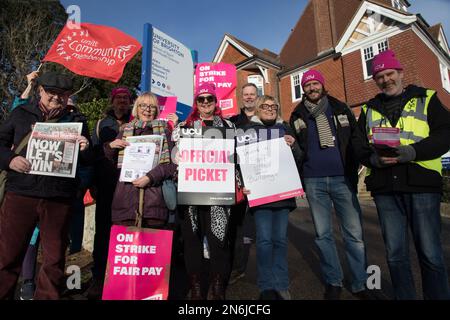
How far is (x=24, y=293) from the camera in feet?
11.1

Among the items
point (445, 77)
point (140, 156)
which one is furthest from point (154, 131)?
point (445, 77)

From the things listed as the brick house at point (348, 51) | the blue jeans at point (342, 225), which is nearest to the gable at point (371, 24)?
the brick house at point (348, 51)

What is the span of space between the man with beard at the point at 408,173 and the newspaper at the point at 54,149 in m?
2.73

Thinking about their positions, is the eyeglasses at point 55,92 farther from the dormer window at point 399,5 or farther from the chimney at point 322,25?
the dormer window at point 399,5

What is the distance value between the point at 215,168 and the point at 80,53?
9.60ft

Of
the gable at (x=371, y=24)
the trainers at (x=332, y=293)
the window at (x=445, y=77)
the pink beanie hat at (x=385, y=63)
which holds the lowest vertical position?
the trainers at (x=332, y=293)

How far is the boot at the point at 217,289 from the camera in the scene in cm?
300

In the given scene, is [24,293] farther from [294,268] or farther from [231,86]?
[231,86]

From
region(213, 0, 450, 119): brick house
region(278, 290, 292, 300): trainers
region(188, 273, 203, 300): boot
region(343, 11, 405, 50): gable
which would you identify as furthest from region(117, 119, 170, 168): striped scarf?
region(343, 11, 405, 50): gable

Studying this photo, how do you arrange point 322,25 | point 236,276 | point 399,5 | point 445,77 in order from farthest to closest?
point 399,5 → point 322,25 → point 445,77 → point 236,276

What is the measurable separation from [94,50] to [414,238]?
4.72 meters

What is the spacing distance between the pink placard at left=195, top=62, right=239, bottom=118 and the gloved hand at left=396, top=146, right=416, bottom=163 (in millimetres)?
4632

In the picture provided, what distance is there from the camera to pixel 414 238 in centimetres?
274

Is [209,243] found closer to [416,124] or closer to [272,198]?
[272,198]
